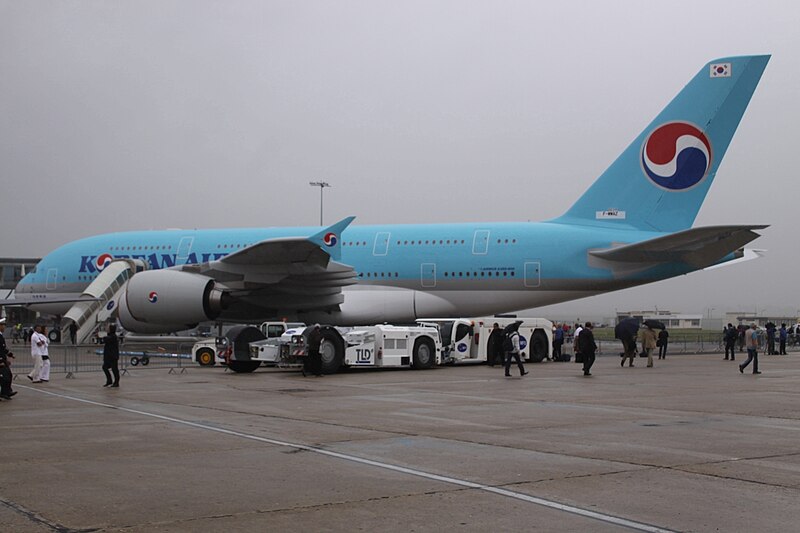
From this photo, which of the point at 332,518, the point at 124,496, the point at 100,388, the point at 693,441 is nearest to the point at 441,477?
the point at 332,518

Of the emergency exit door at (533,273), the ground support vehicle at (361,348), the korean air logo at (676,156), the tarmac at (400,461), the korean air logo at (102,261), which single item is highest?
the korean air logo at (676,156)

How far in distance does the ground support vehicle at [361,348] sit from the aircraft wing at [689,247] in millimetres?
7065

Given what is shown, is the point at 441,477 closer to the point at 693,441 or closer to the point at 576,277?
the point at 693,441

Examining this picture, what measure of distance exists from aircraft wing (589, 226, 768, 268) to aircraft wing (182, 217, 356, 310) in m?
7.93

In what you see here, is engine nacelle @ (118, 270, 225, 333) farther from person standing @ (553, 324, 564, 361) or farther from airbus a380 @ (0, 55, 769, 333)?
person standing @ (553, 324, 564, 361)

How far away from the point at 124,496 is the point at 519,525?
2.84m

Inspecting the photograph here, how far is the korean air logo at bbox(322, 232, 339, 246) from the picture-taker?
27547 millimetres

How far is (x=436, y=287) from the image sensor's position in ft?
97.5

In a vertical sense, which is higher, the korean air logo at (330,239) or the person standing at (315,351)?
the korean air logo at (330,239)

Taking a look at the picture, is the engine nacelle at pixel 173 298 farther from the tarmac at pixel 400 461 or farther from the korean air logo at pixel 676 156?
the korean air logo at pixel 676 156

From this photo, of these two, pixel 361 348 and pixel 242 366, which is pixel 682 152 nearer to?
pixel 361 348

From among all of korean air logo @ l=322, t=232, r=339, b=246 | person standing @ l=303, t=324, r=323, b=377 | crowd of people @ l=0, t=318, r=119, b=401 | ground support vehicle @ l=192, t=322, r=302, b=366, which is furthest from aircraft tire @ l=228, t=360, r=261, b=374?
korean air logo @ l=322, t=232, r=339, b=246

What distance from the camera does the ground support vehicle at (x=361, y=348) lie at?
20.7 meters

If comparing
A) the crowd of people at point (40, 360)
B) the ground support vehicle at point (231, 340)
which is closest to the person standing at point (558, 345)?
the ground support vehicle at point (231, 340)
